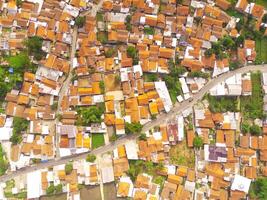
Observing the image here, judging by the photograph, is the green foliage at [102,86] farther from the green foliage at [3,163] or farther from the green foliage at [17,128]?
the green foliage at [3,163]

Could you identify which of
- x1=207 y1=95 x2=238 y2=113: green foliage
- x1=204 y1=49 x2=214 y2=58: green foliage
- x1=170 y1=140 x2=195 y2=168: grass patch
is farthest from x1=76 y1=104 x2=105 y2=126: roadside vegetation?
x1=204 y1=49 x2=214 y2=58: green foliage

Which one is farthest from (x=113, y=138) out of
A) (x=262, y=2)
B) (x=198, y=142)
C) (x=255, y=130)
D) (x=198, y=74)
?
(x=262, y=2)

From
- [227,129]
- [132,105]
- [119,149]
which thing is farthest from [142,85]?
[227,129]

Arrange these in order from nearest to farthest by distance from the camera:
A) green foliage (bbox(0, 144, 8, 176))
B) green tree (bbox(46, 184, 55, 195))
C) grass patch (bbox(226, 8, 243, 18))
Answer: green tree (bbox(46, 184, 55, 195)) → green foliage (bbox(0, 144, 8, 176)) → grass patch (bbox(226, 8, 243, 18))

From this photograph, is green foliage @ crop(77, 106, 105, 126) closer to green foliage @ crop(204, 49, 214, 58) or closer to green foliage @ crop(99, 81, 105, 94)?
green foliage @ crop(99, 81, 105, 94)

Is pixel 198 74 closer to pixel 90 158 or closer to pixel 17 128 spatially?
pixel 90 158
